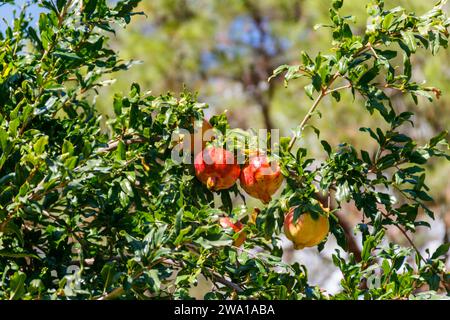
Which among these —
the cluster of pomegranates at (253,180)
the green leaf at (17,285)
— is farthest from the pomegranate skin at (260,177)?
the green leaf at (17,285)

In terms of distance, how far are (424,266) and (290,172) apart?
11.8 inches

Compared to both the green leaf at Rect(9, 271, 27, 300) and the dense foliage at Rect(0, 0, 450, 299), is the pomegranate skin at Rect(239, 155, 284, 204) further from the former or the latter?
the green leaf at Rect(9, 271, 27, 300)

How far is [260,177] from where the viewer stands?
140cm

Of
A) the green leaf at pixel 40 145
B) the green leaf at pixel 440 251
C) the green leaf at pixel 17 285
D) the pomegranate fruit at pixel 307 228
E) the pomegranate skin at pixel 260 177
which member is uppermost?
the pomegranate skin at pixel 260 177

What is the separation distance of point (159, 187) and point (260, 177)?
0.68 ft

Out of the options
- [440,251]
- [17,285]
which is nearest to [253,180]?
[440,251]

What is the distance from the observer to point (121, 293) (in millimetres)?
1097

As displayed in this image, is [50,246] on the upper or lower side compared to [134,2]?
lower

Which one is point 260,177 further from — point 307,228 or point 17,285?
point 17,285

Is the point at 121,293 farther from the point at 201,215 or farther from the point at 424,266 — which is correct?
the point at 424,266

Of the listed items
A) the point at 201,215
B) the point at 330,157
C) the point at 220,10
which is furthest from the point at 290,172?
the point at 220,10

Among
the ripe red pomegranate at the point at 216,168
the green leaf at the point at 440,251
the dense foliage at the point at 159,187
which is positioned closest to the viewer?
the dense foliage at the point at 159,187

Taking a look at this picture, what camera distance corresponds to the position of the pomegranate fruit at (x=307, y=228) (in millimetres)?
1333

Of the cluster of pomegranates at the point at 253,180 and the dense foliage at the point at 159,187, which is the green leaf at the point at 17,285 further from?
the cluster of pomegranates at the point at 253,180
